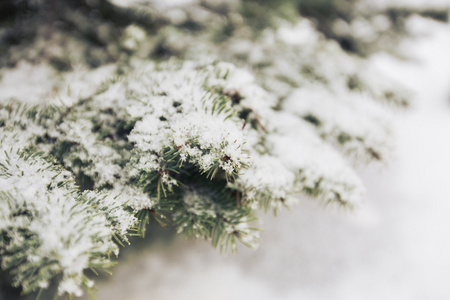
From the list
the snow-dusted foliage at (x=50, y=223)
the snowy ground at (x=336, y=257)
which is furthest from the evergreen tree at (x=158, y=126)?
the snowy ground at (x=336, y=257)

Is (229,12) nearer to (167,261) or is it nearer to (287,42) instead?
(287,42)

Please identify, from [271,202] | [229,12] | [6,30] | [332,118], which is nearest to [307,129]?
[332,118]

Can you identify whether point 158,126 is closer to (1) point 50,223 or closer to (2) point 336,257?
(1) point 50,223

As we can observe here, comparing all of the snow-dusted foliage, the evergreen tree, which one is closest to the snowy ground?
the evergreen tree

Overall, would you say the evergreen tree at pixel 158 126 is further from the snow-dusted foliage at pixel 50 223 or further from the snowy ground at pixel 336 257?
the snowy ground at pixel 336 257

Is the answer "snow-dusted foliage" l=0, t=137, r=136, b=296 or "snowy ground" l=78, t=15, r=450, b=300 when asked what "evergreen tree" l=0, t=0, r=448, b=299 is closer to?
"snow-dusted foliage" l=0, t=137, r=136, b=296

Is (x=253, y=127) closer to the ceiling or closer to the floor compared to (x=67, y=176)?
closer to the ceiling
